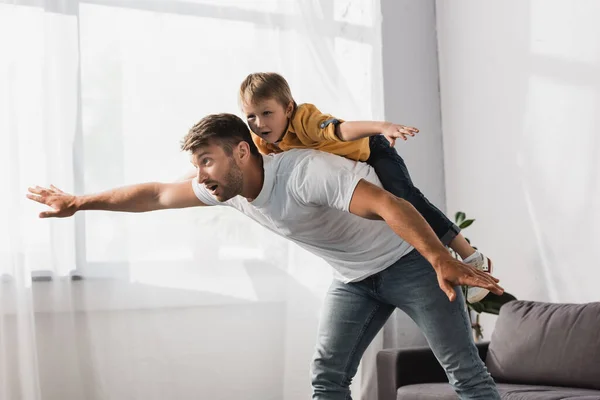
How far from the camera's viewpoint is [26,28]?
3.88 m

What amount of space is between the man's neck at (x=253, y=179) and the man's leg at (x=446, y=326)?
0.48 m

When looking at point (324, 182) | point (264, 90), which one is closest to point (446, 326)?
point (324, 182)

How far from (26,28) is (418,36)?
2.26 metres

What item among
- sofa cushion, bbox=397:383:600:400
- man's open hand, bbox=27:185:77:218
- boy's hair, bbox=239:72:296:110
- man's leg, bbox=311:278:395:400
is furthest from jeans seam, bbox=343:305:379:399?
man's open hand, bbox=27:185:77:218

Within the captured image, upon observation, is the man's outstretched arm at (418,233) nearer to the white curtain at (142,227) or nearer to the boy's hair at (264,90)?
the boy's hair at (264,90)

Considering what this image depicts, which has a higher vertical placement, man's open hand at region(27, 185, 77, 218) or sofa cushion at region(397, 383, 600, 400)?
man's open hand at region(27, 185, 77, 218)

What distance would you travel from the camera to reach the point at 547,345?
335 centimetres

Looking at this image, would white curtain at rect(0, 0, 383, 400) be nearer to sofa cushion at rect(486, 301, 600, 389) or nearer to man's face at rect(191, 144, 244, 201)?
sofa cushion at rect(486, 301, 600, 389)

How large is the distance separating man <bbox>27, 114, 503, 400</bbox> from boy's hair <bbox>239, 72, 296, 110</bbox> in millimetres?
266

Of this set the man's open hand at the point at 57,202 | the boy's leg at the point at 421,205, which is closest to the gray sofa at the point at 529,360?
the boy's leg at the point at 421,205

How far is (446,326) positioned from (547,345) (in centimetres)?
125

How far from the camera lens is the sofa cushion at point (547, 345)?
10.4 feet

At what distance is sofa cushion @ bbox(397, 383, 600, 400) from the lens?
2938mm

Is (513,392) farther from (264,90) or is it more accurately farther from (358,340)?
(264,90)
